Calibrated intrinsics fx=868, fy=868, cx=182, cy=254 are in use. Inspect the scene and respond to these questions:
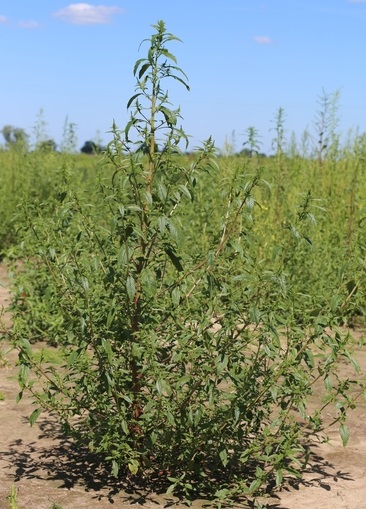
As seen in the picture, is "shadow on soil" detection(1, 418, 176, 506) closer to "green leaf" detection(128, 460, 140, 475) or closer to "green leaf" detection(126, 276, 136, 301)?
"green leaf" detection(128, 460, 140, 475)

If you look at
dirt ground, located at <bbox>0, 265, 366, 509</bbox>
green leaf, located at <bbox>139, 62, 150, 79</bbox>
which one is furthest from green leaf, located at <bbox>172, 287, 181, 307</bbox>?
green leaf, located at <bbox>139, 62, 150, 79</bbox>

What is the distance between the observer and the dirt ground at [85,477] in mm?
4258

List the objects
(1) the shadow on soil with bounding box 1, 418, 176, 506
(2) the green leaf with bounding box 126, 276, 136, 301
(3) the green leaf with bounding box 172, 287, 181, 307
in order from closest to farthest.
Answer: (2) the green leaf with bounding box 126, 276, 136, 301
(3) the green leaf with bounding box 172, 287, 181, 307
(1) the shadow on soil with bounding box 1, 418, 176, 506

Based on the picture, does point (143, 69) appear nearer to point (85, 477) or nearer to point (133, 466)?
point (133, 466)

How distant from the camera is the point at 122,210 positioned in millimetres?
3648

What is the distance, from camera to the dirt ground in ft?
14.0

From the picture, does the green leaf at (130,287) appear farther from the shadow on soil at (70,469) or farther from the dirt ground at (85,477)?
the shadow on soil at (70,469)

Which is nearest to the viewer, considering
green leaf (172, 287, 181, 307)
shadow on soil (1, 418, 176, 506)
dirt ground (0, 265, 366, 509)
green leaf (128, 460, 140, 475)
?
green leaf (172, 287, 181, 307)

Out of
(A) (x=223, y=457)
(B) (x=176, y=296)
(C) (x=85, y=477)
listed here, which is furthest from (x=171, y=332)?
(C) (x=85, y=477)

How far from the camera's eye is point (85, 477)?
179 inches

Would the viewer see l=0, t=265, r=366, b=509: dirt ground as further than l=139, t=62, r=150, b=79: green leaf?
Yes

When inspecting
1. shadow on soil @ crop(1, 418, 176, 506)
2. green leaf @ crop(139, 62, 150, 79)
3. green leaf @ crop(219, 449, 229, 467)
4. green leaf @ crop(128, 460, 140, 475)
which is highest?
green leaf @ crop(139, 62, 150, 79)

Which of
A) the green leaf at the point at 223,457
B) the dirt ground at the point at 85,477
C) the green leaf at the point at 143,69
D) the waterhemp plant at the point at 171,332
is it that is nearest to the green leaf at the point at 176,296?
the waterhemp plant at the point at 171,332

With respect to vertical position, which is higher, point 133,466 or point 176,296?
point 176,296
